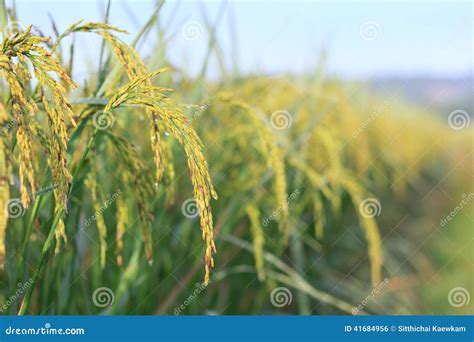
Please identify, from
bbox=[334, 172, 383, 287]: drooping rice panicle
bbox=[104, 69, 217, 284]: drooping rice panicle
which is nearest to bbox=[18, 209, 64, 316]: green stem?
bbox=[104, 69, 217, 284]: drooping rice panicle

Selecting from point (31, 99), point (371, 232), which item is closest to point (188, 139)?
point (31, 99)

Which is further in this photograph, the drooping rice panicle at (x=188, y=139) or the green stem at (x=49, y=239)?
the green stem at (x=49, y=239)

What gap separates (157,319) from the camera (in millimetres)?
1745

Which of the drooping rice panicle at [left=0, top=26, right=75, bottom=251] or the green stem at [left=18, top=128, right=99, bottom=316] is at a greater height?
the drooping rice panicle at [left=0, top=26, right=75, bottom=251]

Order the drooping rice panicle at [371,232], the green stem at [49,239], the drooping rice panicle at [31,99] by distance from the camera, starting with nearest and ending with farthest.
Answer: the drooping rice panicle at [31,99] → the green stem at [49,239] → the drooping rice panicle at [371,232]

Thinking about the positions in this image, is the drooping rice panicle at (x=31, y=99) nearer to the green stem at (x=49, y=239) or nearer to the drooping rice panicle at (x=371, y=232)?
the green stem at (x=49, y=239)

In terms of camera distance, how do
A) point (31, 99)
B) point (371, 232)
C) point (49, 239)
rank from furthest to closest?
1. point (371, 232)
2. point (49, 239)
3. point (31, 99)

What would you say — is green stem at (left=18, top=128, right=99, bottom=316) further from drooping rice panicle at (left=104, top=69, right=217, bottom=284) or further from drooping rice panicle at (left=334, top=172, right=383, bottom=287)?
drooping rice panicle at (left=334, top=172, right=383, bottom=287)

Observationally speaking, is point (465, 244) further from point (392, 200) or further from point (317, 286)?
point (317, 286)

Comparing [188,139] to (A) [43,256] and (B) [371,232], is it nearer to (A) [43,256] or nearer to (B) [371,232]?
(A) [43,256]

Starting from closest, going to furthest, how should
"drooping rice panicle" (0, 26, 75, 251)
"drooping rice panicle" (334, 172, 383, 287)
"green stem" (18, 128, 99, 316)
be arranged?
1. "drooping rice panicle" (0, 26, 75, 251)
2. "green stem" (18, 128, 99, 316)
3. "drooping rice panicle" (334, 172, 383, 287)

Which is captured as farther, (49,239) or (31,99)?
(49,239)

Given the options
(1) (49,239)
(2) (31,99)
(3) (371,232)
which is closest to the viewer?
(2) (31,99)

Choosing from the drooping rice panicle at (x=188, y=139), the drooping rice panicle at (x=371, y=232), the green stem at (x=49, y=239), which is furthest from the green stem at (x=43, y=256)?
the drooping rice panicle at (x=371, y=232)
